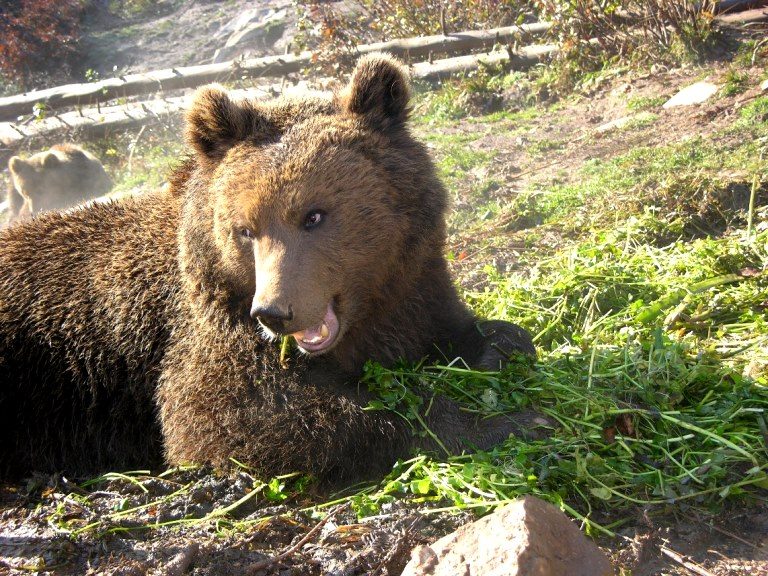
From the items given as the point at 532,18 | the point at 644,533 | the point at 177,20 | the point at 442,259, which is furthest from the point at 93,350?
the point at 177,20

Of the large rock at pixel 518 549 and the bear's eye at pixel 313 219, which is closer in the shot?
the large rock at pixel 518 549

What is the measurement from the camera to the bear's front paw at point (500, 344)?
4406 millimetres

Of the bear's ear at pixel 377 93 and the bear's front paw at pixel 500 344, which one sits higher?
the bear's ear at pixel 377 93

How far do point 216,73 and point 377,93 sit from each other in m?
11.6

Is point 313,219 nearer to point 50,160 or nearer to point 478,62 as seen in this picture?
point 478,62

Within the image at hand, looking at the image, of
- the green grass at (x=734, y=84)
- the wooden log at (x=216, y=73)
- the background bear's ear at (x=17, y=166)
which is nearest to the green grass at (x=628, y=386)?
the green grass at (x=734, y=84)

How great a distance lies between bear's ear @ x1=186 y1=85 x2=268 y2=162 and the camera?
4.16 metres

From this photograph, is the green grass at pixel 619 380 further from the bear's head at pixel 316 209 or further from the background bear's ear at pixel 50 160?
the background bear's ear at pixel 50 160

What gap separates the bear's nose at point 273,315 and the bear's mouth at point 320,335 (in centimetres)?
24

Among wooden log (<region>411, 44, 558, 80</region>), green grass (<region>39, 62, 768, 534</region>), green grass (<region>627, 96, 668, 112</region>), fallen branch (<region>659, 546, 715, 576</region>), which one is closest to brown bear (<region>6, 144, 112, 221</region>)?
wooden log (<region>411, 44, 558, 80</region>)

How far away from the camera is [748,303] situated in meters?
4.96

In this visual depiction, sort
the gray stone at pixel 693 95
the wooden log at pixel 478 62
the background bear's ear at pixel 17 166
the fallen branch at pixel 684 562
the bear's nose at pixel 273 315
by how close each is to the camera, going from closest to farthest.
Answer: the fallen branch at pixel 684 562 < the bear's nose at pixel 273 315 < the gray stone at pixel 693 95 < the wooden log at pixel 478 62 < the background bear's ear at pixel 17 166

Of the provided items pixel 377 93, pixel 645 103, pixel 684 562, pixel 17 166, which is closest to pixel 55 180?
pixel 17 166

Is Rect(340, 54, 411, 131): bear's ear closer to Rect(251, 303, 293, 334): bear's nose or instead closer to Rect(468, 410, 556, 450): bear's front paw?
Rect(251, 303, 293, 334): bear's nose
